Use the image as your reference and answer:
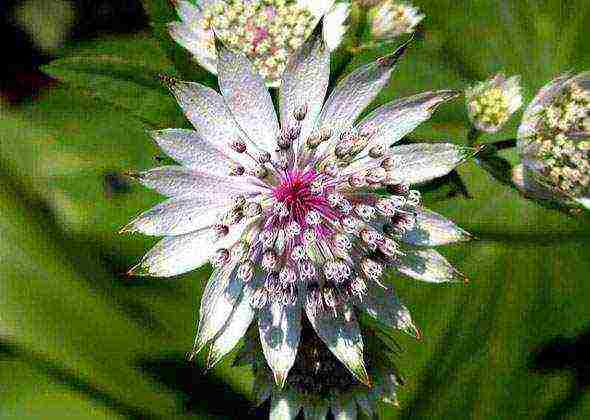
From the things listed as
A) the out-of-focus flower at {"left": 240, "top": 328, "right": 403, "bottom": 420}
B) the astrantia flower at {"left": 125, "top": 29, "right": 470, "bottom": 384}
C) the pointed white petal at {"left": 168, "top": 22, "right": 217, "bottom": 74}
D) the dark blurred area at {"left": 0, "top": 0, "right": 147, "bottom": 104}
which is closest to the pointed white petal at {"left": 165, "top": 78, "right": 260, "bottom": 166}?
the astrantia flower at {"left": 125, "top": 29, "right": 470, "bottom": 384}

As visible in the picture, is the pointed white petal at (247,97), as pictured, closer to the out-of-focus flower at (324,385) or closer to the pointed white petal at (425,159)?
the pointed white petal at (425,159)

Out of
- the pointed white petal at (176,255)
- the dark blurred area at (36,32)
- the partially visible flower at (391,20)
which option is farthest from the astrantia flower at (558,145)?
the dark blurred area at (36,32)

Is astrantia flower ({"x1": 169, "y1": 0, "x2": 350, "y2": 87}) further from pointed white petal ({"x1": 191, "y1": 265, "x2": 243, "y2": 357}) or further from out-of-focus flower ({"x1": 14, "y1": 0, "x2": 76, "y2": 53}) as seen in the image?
out-of-focus flower ({"x1": 14, "y1": 0, "x2": 76, "y2": 53})

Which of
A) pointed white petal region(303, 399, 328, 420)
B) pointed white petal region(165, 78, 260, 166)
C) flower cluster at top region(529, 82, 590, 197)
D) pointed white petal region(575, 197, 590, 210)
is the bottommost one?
pointed white petal region(303, 399, 328, 420)

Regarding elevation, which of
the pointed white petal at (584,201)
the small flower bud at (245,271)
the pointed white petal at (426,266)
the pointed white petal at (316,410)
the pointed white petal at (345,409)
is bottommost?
the pointed white petal at (345,409)

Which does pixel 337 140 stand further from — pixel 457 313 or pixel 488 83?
pixel 457 313
